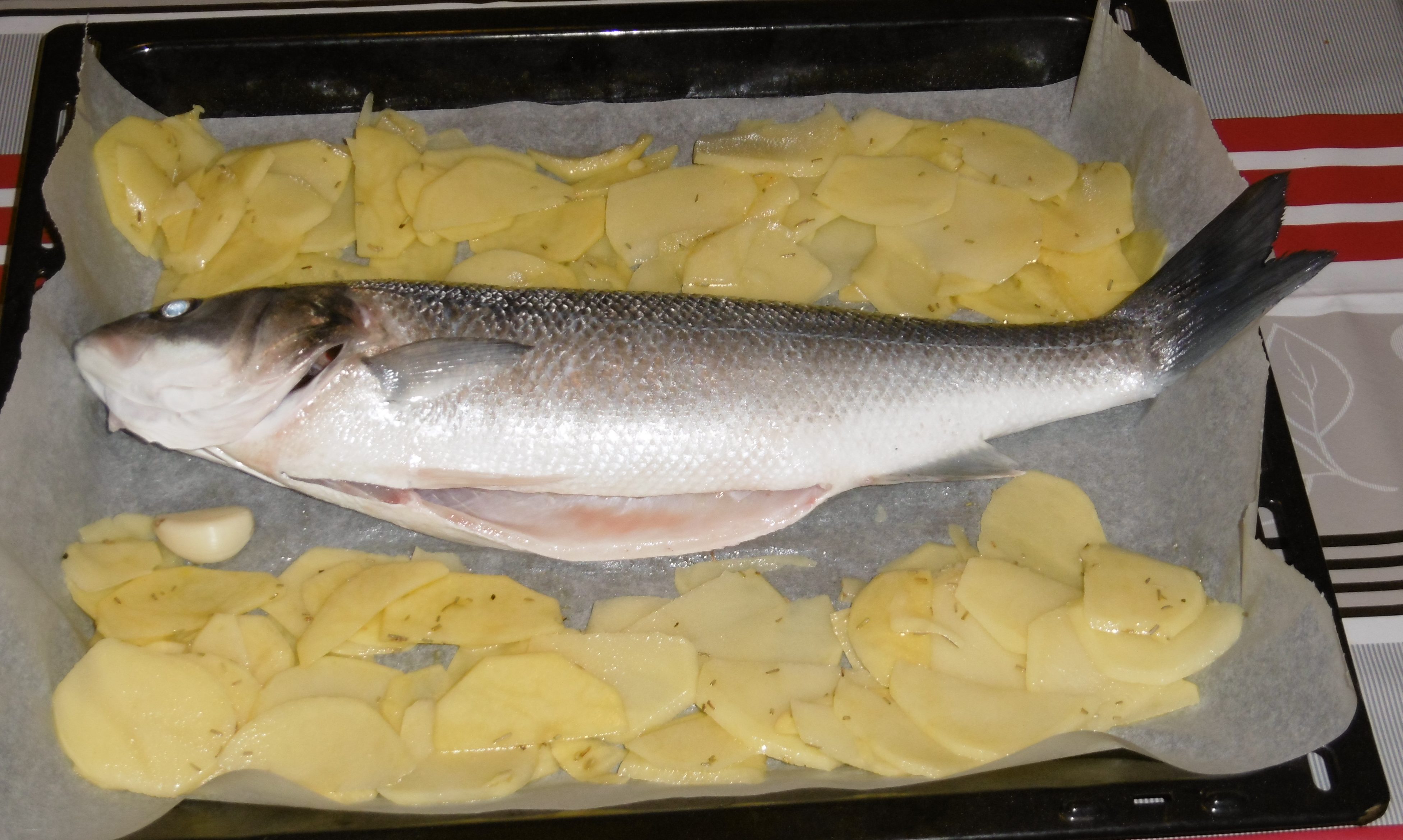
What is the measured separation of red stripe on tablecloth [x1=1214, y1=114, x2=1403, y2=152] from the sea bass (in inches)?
30.0

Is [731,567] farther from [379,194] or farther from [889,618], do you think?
[379,194]

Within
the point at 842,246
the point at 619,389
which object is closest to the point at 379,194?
the point at 619,389

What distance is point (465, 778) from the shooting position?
1643 mm

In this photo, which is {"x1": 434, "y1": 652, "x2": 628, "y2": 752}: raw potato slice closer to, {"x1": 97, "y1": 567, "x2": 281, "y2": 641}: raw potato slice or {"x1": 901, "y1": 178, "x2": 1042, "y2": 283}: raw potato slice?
{"x1": 97, "y1": 567, "x2": 281, "y2": 641}: raw potato slice

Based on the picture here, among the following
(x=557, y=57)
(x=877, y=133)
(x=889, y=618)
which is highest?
(x=557, y=57)

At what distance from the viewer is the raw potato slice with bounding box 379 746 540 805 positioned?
162cm

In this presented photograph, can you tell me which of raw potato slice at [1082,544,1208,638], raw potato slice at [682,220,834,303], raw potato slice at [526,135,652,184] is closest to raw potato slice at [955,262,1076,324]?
raw potato slice at [682,220,834,303]

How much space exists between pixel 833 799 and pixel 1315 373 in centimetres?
146

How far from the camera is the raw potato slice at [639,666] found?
1711 millimetres

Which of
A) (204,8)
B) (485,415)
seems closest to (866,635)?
(485,415)

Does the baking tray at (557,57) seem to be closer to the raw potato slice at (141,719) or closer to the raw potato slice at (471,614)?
the raw potato slice at (141,719)

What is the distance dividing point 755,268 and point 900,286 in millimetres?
295

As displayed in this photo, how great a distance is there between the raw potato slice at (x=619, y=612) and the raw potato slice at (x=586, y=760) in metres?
0.20

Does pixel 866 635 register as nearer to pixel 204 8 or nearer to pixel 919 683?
pixel 919 683
